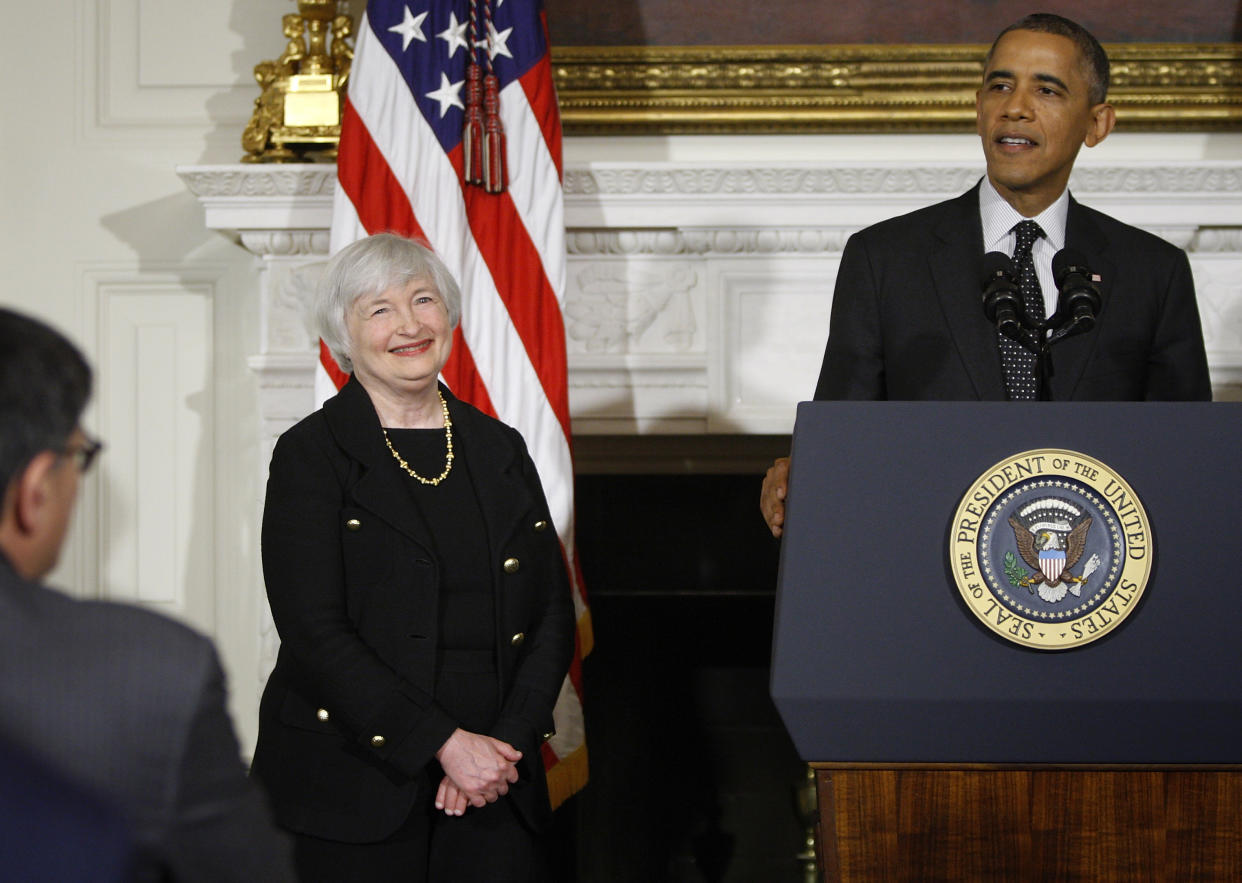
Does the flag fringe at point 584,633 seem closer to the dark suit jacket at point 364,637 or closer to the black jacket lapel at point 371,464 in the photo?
the dark suit jacket at point 364,637

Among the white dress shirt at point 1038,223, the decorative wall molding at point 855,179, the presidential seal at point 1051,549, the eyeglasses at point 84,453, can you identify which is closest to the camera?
the eyeglasses at point 84,453

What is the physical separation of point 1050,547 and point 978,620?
119 mm

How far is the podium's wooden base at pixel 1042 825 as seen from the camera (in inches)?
64.5

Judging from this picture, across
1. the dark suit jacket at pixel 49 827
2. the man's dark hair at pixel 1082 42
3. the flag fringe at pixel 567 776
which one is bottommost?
the flag fringe at pixel 567 776

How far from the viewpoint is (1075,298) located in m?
1.78

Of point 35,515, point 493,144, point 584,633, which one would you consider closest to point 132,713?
point 35,515

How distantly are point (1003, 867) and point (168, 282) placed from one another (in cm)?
309

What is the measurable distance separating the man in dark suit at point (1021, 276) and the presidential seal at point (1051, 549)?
52 centimetres

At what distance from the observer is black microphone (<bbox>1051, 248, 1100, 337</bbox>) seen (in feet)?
5.82

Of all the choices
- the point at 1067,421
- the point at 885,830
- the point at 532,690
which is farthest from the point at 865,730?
the point at 532,690

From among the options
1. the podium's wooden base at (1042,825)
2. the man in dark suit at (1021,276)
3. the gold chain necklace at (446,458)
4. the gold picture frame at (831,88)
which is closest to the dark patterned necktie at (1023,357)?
the man in dark suit at (1021,276)

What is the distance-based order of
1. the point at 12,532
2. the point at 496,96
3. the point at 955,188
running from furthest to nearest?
1. the point at 955,188
2. the point at 496,96
3. the point at 12,532

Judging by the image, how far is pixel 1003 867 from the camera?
1645 mm

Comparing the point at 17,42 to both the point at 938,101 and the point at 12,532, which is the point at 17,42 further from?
the point at 12,532
